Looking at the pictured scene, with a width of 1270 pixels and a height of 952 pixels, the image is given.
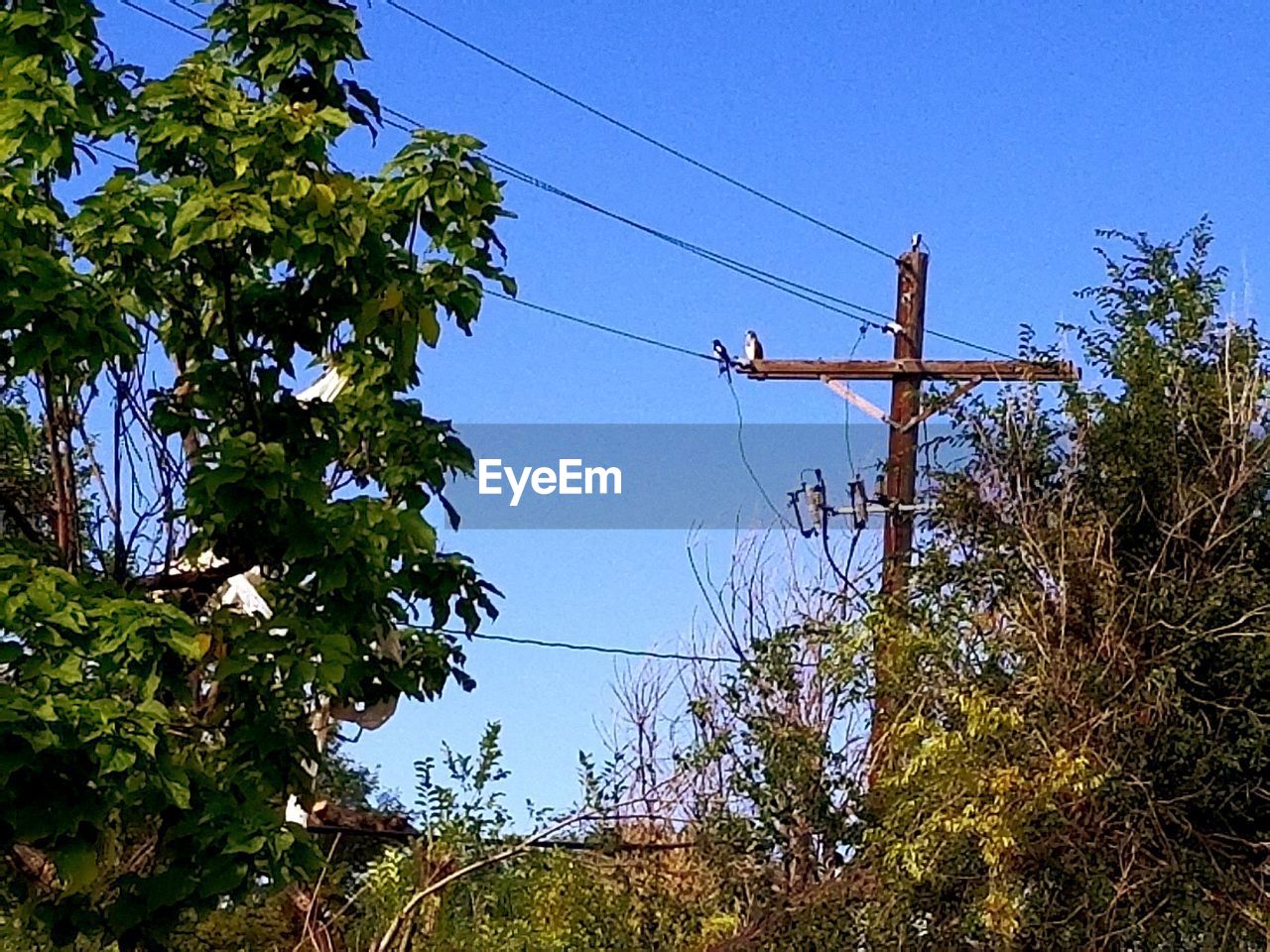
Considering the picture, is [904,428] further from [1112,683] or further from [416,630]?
[416,630]

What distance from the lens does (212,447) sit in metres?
6.04

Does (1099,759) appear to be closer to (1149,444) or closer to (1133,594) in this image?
(1133,594)

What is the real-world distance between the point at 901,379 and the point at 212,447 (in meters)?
7.38

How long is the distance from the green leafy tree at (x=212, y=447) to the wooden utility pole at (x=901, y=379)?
4724 millimetres

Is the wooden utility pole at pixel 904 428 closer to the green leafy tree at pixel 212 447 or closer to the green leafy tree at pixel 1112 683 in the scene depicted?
the green leafy tree at pixel 1112 683

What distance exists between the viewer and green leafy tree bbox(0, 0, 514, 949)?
536cm

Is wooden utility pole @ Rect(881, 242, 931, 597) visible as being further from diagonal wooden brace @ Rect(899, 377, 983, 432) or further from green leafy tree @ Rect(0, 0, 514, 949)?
green leafy tree @ Rect(0, 0, 514, 949)

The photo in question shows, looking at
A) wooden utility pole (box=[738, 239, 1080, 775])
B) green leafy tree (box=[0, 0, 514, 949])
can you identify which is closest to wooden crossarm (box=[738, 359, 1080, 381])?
wooden utility pole (box=[738, 239, 1080, 775])

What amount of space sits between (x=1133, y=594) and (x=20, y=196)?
6.22 m

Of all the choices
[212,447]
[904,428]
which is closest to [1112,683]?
[904,428]

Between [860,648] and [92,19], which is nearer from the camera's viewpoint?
[92,19]

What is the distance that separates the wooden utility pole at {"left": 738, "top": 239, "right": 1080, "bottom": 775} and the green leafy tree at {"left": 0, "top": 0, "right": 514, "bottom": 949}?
4724 millimetres

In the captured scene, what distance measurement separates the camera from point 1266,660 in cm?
976

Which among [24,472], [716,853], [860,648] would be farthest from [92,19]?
[716,853]
